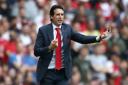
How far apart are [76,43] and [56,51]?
624 centimetres

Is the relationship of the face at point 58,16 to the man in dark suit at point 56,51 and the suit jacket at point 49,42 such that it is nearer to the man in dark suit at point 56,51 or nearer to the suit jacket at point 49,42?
the man in dark suit at point 56,51

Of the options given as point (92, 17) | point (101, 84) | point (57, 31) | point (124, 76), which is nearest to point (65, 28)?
point (57, 31)

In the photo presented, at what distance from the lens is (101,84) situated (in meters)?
14.8

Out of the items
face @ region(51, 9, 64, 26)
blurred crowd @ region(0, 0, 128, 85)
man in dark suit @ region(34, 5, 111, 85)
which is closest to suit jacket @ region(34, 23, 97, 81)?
man in dark suit @ region(34, 5, 111, 85)

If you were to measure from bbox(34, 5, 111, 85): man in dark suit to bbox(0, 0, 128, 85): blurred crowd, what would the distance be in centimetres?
449

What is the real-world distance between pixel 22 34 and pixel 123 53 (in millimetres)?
2777

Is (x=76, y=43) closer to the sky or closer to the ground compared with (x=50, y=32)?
closer to the ground

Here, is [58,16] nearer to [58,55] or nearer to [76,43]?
[58,55]

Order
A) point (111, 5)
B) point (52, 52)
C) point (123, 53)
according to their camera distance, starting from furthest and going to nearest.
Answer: point (111, 5), point (123, 53), point (52, 52)

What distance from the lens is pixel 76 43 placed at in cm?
1542

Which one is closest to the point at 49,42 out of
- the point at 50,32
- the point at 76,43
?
the point at 50,32

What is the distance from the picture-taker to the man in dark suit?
9.16 meters

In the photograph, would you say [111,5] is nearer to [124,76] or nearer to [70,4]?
[70,4]

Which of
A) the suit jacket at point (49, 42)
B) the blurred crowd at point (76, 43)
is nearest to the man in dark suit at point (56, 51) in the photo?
the suit jacket at point (49, 42)
